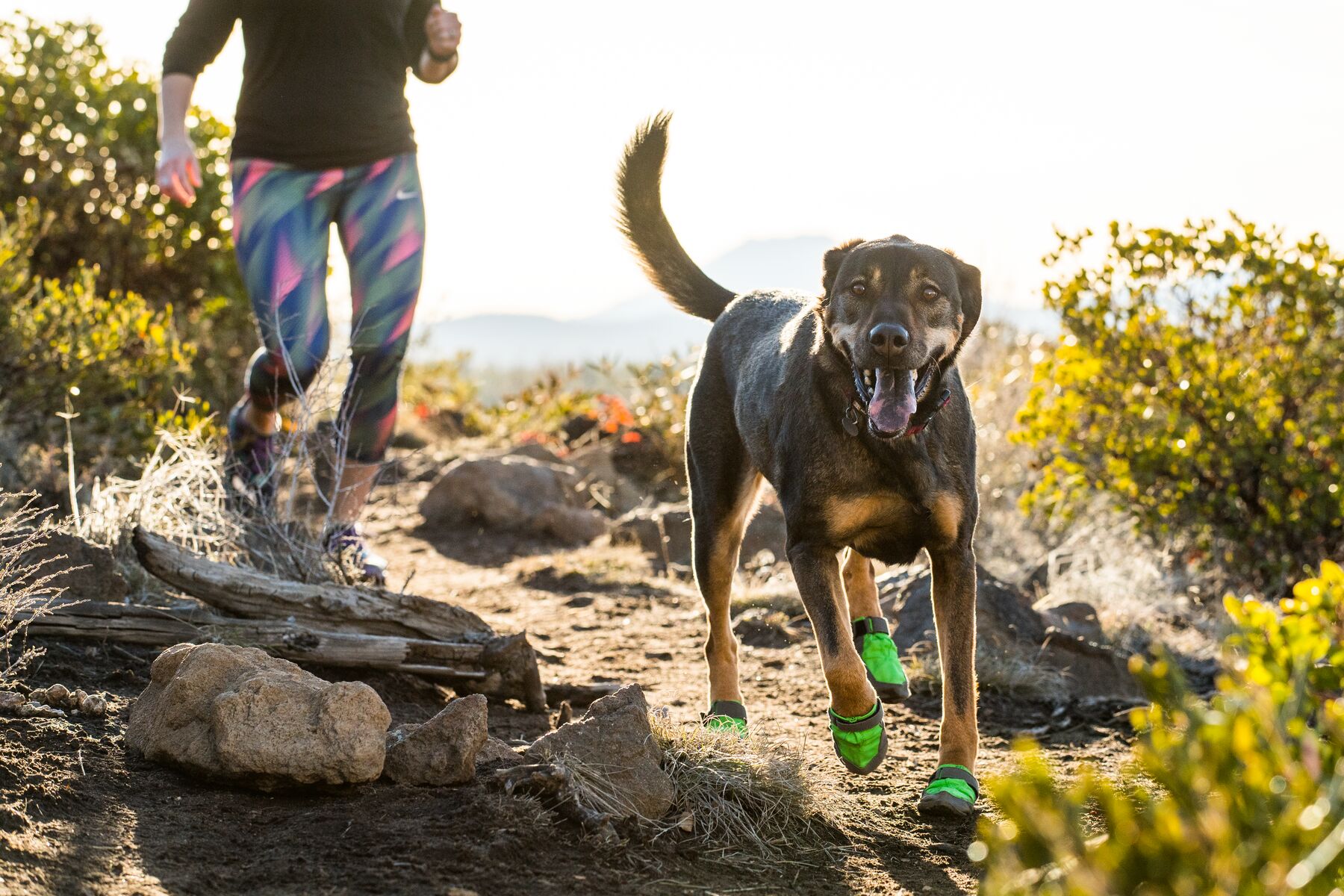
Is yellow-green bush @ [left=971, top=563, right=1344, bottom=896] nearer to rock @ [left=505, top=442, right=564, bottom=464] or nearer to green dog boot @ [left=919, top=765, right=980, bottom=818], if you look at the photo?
green dog boot @ [left=919, top=765, right=980, bottom=818]

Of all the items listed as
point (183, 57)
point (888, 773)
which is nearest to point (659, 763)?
point (888, 773)

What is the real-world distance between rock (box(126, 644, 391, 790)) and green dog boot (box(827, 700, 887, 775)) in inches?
51.9

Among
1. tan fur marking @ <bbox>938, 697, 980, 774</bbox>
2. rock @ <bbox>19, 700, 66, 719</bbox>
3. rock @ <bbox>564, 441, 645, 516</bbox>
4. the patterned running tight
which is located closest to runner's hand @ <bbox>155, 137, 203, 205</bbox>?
the patterned running tight

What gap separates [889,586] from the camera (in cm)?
617

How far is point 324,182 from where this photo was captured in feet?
16.0

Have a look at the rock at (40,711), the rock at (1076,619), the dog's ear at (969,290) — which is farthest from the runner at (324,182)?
the rock at (1076,619)

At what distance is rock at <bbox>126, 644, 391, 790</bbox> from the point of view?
2936 millimetres

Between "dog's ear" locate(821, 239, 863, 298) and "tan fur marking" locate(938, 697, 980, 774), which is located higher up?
"dog's ear" locate(821, 239, 863, 298)

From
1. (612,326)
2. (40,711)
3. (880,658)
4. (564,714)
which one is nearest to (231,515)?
(40,711)

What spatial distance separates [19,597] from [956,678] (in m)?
2.54

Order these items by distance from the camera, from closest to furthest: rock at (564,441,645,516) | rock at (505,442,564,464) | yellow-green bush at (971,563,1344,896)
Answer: yellow-green bush at (971,563,1344,896), rock at (564,441,645,516), rock at (505,442,564,464)

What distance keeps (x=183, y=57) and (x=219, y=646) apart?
2.67 meters

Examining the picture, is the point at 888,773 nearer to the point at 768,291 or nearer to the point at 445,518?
the point at 768,291

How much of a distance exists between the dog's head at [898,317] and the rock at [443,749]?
137 cm
